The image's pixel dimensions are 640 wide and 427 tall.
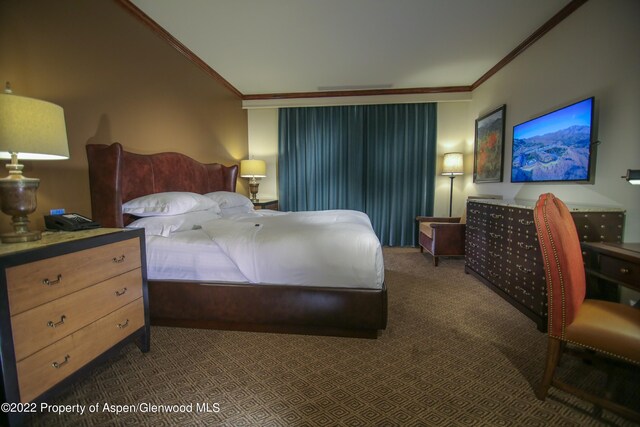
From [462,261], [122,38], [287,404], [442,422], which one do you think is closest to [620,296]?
[442,422]

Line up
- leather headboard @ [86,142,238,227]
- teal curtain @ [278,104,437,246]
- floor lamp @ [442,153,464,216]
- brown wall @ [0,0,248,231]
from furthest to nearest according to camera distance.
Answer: teal curtain @ [278,104,437,246] < floor lamp @ [442,153,464,216] < leather headboard @ [86,142,238,227] < brown wall @ [0,0,248,231]

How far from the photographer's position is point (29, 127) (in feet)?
4.20

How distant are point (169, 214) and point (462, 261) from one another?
3.74 metres

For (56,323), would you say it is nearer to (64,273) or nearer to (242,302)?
(64,273)

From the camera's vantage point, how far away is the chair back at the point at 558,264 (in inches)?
49.5

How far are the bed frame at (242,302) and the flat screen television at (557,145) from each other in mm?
1987

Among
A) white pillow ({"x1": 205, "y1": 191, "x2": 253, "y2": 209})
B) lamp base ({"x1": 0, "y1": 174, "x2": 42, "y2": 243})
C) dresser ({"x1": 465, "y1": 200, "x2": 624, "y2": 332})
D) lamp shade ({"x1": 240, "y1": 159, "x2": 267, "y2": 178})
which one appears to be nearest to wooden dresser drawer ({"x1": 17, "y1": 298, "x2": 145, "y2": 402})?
lamp base ({"x1": 0, "y1": 174, "x2": 42, "y2": 243})

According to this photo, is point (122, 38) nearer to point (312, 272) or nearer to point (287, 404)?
point (312, 272)

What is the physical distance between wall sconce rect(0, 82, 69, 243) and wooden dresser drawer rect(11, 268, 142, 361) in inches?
14.6

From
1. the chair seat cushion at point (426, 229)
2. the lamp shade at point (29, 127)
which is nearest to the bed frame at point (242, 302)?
the lamp shade at point (29, 127)

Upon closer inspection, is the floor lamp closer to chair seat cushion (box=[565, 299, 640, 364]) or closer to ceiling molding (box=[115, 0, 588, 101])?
ceiling molding (box=[115, 0, 588, 101])

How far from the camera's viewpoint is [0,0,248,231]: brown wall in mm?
1704

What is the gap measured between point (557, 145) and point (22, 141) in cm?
370

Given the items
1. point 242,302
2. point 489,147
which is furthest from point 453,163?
point 242,302
